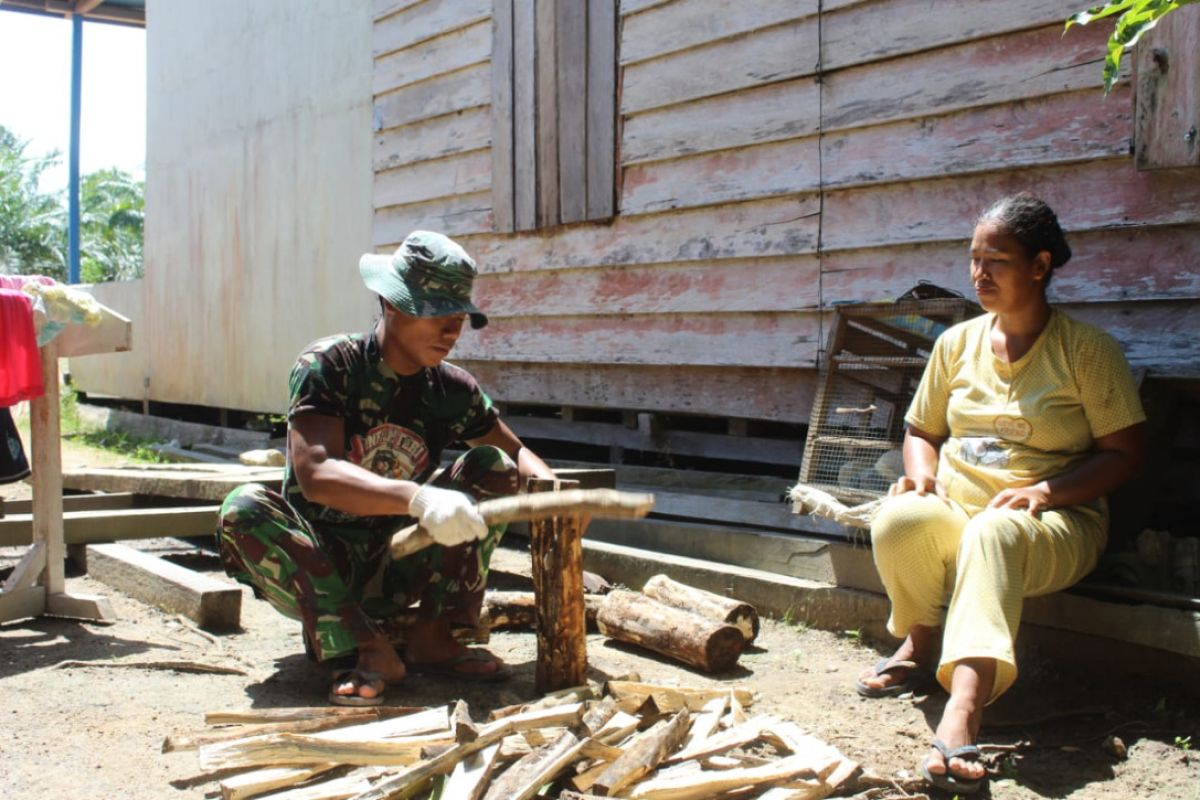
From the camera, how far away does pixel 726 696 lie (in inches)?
130

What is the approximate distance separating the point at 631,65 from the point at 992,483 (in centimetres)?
358

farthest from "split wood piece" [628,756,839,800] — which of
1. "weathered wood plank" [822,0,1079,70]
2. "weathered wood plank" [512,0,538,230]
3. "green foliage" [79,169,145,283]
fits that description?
"green foliage" [79,169,145,283]

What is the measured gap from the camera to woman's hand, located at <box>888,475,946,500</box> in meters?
3.55

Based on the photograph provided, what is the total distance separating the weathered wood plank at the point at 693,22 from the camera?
17.6 ft

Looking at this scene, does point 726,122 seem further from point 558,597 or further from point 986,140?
point 558,597

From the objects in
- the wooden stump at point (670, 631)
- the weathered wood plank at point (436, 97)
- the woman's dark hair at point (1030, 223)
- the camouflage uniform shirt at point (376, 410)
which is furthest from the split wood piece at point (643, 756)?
the weathered wood plank at point (436, 97)

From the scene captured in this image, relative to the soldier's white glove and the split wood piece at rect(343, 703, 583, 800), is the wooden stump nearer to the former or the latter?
the split wood piece at rect(343, 703, 583, 800)

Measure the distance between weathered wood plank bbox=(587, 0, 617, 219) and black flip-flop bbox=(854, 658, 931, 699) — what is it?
3445mm

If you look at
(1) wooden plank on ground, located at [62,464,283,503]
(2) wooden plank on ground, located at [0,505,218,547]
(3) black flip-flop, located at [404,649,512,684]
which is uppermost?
(1) wooden plank on ground, located at [62,464,283,503]

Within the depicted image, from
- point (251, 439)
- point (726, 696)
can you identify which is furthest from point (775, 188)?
point (251, 439)

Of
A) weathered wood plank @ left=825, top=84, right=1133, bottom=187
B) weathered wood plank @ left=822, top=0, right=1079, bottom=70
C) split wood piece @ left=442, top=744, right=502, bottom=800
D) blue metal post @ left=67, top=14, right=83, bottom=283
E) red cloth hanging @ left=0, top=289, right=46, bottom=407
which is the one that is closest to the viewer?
split wood piece @ left=442, top=744, right=502, bottom=800

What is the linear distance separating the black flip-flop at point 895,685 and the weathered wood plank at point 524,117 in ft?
12.9

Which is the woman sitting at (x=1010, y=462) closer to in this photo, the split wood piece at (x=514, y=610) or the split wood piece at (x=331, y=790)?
the split wood piece at (x=514, y=610)

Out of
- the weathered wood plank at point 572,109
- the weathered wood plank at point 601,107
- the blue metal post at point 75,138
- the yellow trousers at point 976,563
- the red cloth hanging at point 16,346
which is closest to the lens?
the yellow trousers at point 976,563
